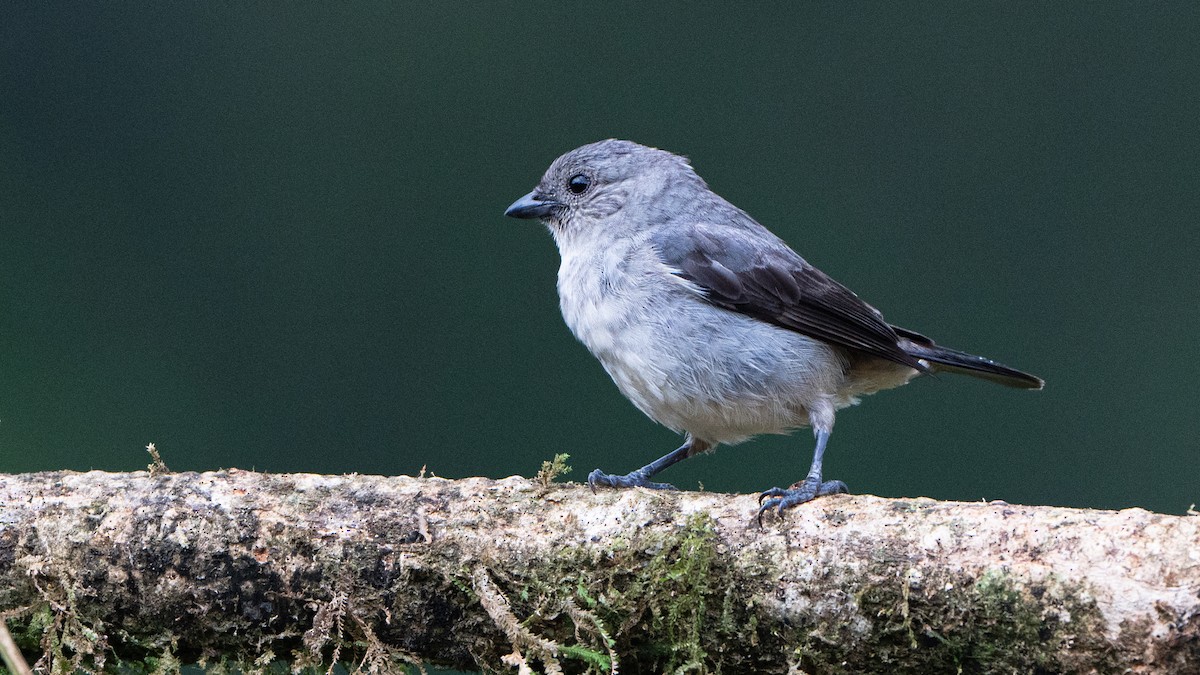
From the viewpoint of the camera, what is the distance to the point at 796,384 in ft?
10.8

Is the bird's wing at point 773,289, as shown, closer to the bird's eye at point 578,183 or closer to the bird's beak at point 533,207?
the bird's eye at point 578,183

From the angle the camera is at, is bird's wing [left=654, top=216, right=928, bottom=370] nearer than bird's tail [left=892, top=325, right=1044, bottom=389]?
Yes

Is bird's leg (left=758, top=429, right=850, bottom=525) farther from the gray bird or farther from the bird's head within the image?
the bird's head

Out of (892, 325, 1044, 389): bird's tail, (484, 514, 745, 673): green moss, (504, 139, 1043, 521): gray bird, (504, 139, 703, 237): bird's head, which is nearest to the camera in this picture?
(484, 514, 745, 673): green moss

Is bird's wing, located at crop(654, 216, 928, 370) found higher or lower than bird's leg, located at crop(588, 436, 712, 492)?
higher

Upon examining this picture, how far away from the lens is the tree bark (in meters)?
2.22

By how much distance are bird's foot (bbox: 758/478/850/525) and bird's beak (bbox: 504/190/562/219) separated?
160 centimetres

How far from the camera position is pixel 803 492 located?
2553 millimetres

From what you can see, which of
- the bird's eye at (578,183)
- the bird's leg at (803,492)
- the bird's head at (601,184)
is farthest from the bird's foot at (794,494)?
the bird's eye at (578,183)

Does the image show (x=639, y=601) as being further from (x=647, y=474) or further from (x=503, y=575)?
(x=647, y=474)

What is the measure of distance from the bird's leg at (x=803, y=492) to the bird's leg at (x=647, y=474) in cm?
35

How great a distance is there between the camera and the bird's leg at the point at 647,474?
2.97 metres

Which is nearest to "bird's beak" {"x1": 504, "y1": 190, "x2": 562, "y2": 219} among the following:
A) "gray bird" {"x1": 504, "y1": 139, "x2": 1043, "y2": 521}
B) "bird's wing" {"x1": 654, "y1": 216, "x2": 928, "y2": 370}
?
"gray bird" {"x1": 504, "y1": 139, "x2": 1043, "y2": 521}

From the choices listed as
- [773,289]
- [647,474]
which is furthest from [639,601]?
[773,289]
